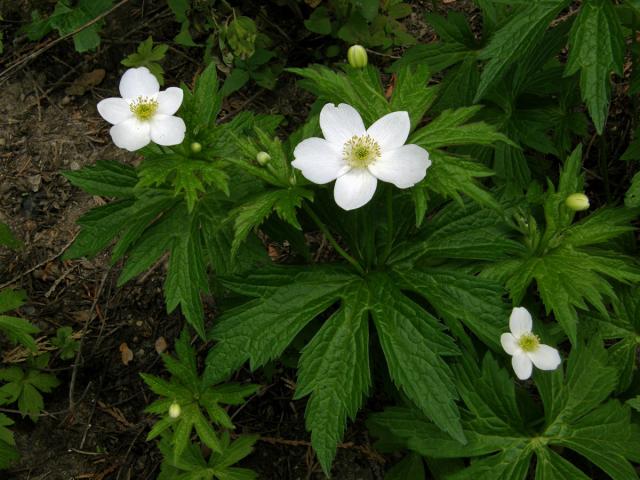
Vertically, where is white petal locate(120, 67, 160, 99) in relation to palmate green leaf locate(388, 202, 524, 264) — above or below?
above

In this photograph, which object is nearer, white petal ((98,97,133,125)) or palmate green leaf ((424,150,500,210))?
palmate green leaf ((424,150,500,210))

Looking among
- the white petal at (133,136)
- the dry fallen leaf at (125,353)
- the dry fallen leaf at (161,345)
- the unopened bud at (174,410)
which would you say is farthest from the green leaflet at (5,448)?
the white petal at (133,136)

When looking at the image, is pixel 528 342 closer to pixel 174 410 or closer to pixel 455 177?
pixel 455 177

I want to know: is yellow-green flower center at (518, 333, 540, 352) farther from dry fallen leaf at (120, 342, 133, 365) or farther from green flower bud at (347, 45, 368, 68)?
dry fallen leaf at (120, 342, 133, 365)

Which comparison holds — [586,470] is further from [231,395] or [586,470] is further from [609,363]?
[231,395]

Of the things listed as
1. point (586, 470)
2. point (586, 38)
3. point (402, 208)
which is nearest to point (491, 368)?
point (402, 208)

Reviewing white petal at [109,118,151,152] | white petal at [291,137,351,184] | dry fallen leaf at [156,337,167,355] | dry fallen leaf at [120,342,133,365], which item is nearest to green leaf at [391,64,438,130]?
white petal at [291,137,351,184]
